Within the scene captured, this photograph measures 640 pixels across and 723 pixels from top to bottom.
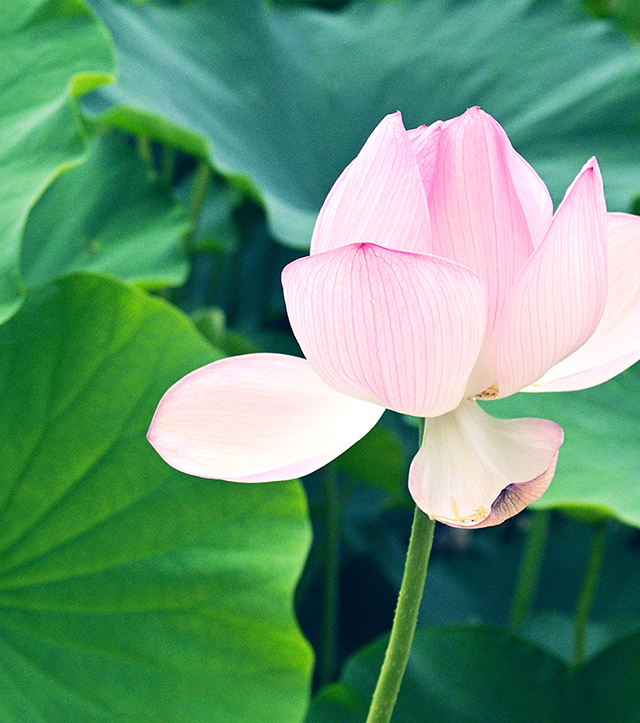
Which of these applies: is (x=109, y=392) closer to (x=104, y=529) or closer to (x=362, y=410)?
(x=104, y=529)

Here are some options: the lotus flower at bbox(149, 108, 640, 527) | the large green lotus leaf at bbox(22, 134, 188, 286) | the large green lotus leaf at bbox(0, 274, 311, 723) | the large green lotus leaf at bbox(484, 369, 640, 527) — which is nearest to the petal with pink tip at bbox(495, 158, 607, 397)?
the lotus flower at bbox(149, 108, 640, 527)

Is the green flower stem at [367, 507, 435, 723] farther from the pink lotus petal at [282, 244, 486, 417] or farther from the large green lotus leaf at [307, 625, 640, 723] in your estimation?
the large green lotus leaf at [307, 625, 640, 723]

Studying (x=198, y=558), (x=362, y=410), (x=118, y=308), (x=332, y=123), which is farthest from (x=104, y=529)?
(x=332, y=123)

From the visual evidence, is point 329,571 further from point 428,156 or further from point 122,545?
point 428,156

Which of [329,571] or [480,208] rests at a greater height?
[480,208]

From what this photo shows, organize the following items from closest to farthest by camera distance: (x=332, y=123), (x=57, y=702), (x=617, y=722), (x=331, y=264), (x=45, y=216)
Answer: (x=331, y=264), (x=57, y=702), (x=617, y=722), (x=45, y=216), (x=332, y=123)

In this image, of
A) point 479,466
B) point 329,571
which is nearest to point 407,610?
point 479,466
